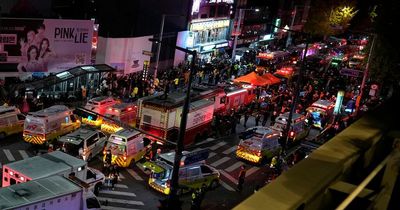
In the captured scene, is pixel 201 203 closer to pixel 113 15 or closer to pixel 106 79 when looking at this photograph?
pixel 106 79

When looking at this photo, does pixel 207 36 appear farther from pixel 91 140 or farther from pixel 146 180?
pixel 146 180

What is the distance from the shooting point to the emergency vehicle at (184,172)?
79.5ft

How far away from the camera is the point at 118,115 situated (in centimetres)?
3177

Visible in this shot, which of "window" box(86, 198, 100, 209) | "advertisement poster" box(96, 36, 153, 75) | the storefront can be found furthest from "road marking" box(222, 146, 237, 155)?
the storefront

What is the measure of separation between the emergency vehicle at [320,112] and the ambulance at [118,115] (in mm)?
13907

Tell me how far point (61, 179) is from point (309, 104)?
2940 cm

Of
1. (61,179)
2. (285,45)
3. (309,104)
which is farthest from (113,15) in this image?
(285,45)

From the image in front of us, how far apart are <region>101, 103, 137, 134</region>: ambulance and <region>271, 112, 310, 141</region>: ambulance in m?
9.27

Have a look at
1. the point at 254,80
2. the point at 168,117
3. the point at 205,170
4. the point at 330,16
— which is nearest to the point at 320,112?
the point at 254,80

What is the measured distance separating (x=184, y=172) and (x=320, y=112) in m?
18.4

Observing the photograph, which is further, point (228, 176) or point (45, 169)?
point (228, 176)

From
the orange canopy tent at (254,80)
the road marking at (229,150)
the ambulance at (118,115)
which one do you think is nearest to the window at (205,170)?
the road marking at (229,150)

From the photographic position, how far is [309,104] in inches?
1748

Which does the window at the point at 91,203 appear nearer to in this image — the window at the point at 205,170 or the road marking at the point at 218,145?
the window at the point at 205,170
